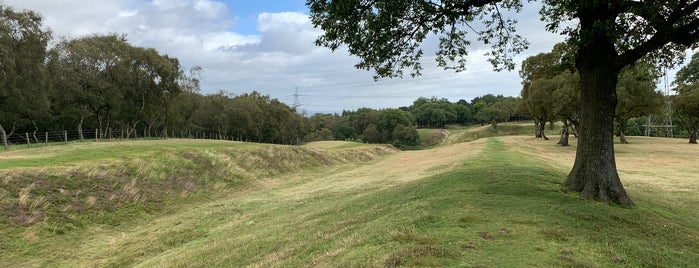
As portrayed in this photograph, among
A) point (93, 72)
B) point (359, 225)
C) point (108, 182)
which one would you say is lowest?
point (108, 182)

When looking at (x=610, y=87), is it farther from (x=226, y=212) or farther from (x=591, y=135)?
(x=226, y=212)

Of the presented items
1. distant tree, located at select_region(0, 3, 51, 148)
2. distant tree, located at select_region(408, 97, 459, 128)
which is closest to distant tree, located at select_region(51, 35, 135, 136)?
distant tree, located at select_region(0, 3, 51, 148)

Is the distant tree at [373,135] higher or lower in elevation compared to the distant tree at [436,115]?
lower

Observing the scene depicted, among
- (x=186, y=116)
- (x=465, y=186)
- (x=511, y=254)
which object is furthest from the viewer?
(x=186, y=116)

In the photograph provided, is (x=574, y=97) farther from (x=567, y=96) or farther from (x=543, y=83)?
(x=543, y=83)

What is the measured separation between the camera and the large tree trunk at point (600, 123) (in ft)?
36.3

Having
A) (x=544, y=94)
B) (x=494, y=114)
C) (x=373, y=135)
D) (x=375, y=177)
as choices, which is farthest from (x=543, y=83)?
(x=494, y=114)

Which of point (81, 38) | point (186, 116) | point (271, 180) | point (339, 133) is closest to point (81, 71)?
point (81, 38)

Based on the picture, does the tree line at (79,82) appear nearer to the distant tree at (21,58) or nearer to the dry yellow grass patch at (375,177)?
the distant tree at (21,58)

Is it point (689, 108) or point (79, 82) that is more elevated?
point (79, 82)

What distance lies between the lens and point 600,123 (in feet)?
36.9

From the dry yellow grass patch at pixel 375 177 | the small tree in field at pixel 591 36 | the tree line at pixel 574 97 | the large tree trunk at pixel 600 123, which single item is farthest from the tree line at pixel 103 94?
the tree line at pixel 574 97

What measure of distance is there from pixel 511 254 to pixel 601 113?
22.7ft

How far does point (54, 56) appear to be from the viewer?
43000mm
